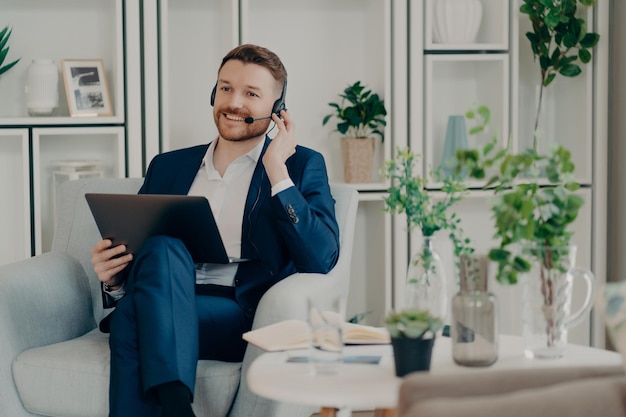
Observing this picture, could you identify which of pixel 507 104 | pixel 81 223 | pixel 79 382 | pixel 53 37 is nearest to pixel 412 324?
pixel 79 382

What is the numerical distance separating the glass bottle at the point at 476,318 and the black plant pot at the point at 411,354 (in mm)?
82

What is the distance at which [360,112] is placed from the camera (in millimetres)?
3346

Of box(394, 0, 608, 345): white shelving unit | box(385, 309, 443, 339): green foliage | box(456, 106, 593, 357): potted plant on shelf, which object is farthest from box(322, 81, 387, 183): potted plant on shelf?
box(385, 309, 443, 339): green foliage

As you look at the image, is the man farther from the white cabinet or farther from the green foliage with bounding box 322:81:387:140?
the white cabinet

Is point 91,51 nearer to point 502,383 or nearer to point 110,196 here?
point 110,196

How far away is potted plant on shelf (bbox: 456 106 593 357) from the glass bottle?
0.14 ft

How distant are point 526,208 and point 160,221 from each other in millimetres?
1035

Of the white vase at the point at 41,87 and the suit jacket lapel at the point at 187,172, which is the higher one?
the white vase at the point at 41,87

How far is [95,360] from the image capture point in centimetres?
223

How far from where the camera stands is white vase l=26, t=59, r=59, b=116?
3264 millimetres

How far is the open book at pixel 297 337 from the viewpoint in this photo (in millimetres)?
1745

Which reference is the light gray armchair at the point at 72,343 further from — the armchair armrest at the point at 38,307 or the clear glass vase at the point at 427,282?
the clear glass vase at the point at 427,282

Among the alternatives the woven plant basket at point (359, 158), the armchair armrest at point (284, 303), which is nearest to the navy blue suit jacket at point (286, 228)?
the armchair armrest at point (284, 303)

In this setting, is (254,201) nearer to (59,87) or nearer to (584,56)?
(59,87)
